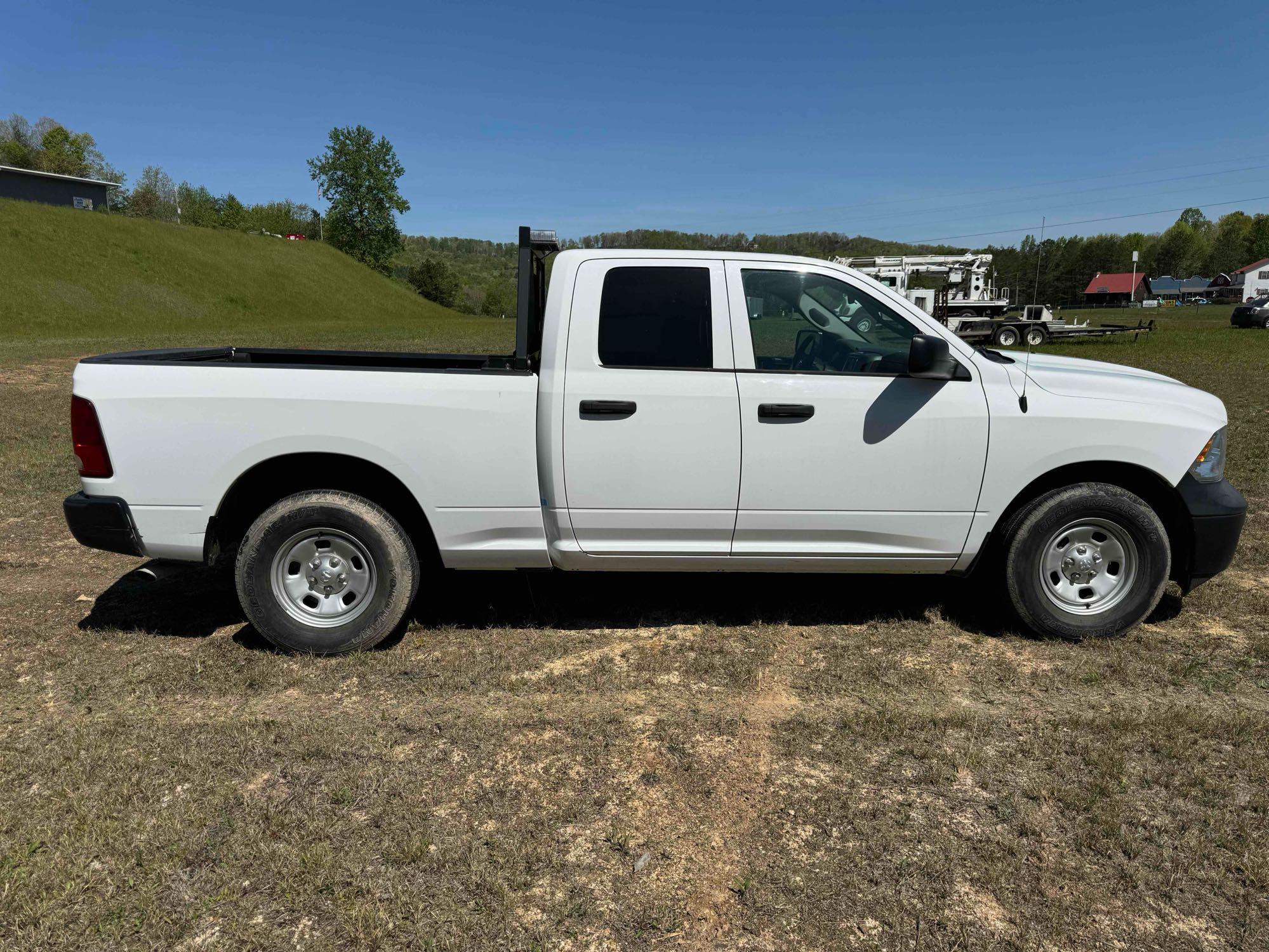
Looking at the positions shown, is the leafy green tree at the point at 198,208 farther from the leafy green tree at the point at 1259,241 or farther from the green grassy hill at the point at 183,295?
the leafy green tree at the point at 1259,241

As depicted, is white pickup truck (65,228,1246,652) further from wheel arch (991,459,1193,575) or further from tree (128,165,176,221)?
tree (128,165,176,221)

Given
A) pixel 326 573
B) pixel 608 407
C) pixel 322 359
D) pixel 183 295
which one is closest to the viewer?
pixel 608 407

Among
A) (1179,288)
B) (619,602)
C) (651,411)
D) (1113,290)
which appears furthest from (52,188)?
(1179,288)

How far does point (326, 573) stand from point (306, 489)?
17.5 inches

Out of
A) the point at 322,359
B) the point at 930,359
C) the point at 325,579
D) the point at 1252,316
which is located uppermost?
the point at 1252,316

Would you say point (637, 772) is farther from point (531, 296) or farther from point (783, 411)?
point (531, 296)

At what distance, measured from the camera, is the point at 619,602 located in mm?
5289

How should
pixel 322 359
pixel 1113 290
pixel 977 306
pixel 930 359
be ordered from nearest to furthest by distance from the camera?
pixel 930 359 < pixel 322 359 < pixel 977 306 < pixel 1113 290

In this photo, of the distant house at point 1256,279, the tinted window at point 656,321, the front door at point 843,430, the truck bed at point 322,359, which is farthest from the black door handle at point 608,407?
the distant house at point 1256,279

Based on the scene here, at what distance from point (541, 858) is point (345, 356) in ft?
10.9

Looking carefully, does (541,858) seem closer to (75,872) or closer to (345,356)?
(75,872)

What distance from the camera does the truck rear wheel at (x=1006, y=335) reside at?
27.9 m

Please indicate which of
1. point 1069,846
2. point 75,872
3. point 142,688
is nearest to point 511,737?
point 75,872

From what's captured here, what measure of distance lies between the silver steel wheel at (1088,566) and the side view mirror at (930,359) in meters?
1.08
